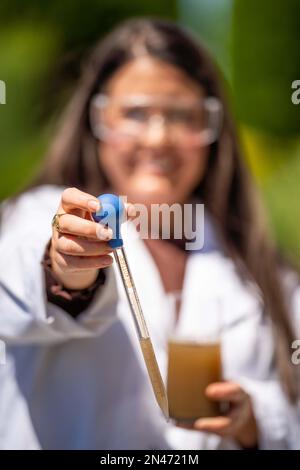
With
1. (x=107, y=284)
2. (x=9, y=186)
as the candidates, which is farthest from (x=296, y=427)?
(x=9, y=186)

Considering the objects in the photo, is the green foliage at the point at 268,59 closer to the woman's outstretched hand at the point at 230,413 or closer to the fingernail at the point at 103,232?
the woman's outstretched hand at the point at 230,413

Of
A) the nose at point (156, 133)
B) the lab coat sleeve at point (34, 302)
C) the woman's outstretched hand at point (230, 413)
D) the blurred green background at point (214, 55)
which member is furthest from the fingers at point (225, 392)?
the blurred green background at point (214, 55)

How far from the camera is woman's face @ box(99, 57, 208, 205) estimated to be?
0.97 m

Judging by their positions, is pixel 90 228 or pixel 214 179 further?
pixel 214 179

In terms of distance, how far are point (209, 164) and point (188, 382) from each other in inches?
15.4

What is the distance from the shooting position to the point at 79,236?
0.60 m

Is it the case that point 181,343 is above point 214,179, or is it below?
below

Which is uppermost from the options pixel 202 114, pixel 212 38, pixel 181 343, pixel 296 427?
pixel 212 38

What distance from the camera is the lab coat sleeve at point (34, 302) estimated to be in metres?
0.73

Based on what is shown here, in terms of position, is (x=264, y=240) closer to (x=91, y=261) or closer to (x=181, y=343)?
(x=181, y=343)

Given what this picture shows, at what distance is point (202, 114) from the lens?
1011 millimetres

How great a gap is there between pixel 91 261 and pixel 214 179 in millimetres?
484
